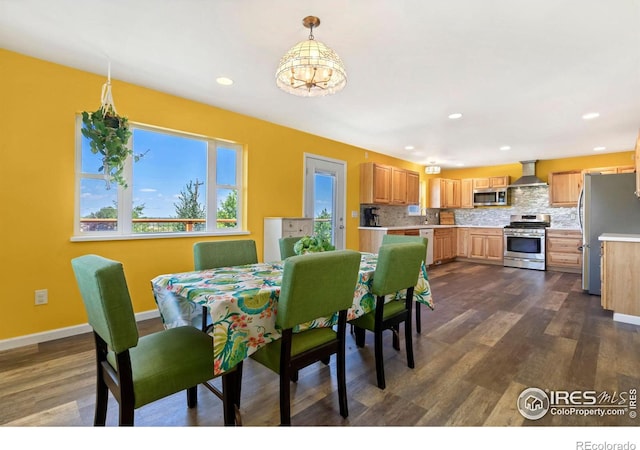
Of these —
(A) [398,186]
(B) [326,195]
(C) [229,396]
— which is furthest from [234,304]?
(A) [398,186]

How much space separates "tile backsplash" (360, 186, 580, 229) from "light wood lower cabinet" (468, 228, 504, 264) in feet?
2.15

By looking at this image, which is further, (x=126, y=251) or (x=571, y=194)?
(x=571, y=194)

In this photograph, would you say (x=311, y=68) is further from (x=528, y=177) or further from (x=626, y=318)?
(x=528, y=177)

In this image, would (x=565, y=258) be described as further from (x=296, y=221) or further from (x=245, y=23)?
(x=245, y=23)

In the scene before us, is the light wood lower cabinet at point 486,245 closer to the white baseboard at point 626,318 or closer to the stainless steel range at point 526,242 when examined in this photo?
the stainless steel range at point 526,242

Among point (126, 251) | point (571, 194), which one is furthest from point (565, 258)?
point (126, 251)

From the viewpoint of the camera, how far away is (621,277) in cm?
323

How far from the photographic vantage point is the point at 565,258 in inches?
236

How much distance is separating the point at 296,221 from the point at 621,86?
3.71 metres

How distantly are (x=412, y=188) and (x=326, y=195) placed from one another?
2.47 meters

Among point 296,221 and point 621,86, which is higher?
point 621,86

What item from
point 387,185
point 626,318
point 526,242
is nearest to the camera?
point 626,318
